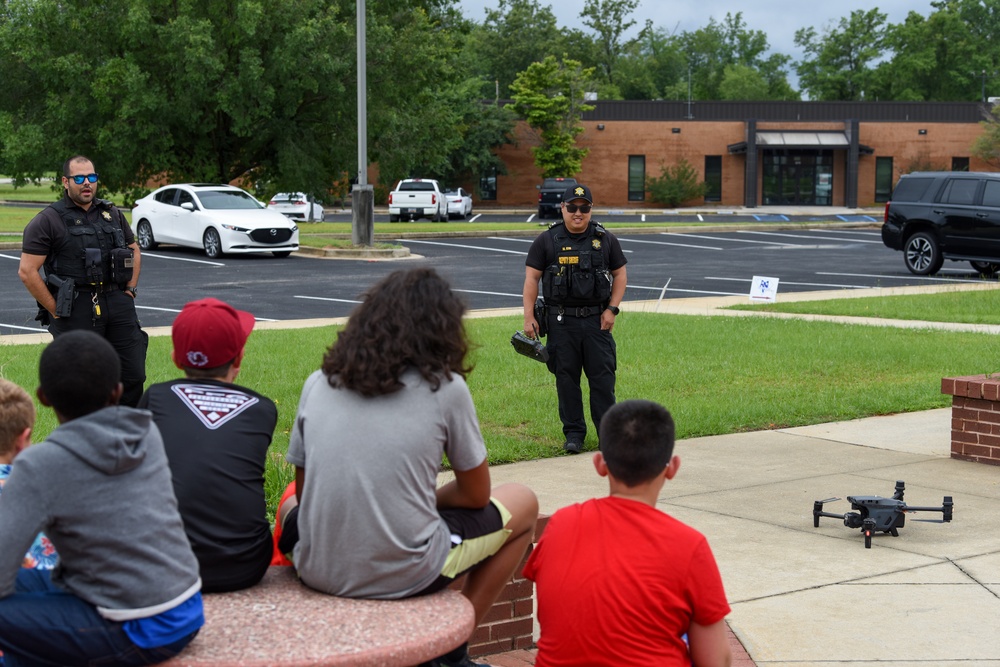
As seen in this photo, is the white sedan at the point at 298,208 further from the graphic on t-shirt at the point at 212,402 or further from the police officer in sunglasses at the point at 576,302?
→ the graphic on t-shirt at the point at 212,402

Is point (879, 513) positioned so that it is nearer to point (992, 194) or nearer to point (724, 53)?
point (992, 194)

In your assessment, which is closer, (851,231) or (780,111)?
(851,231)

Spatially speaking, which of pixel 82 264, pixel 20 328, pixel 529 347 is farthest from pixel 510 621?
pixel 20 328

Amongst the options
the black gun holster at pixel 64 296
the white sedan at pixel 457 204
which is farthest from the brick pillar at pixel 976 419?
the white sedan at pixel 457 204

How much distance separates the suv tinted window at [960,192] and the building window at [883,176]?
3968 centimetres

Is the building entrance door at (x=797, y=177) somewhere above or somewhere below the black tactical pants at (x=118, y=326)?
above

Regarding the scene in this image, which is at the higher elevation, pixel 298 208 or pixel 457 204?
pixel 457 204

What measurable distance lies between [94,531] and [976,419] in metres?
6.63

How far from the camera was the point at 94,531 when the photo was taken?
10.5ft

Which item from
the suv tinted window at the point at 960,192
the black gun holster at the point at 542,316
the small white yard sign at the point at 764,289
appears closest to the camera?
the black gun holster at the point at 542,316

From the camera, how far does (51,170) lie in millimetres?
32750

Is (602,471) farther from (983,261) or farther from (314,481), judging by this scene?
(983,261)

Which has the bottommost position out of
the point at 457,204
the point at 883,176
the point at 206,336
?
the point at 206,336

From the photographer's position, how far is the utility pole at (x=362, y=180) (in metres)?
27.5
